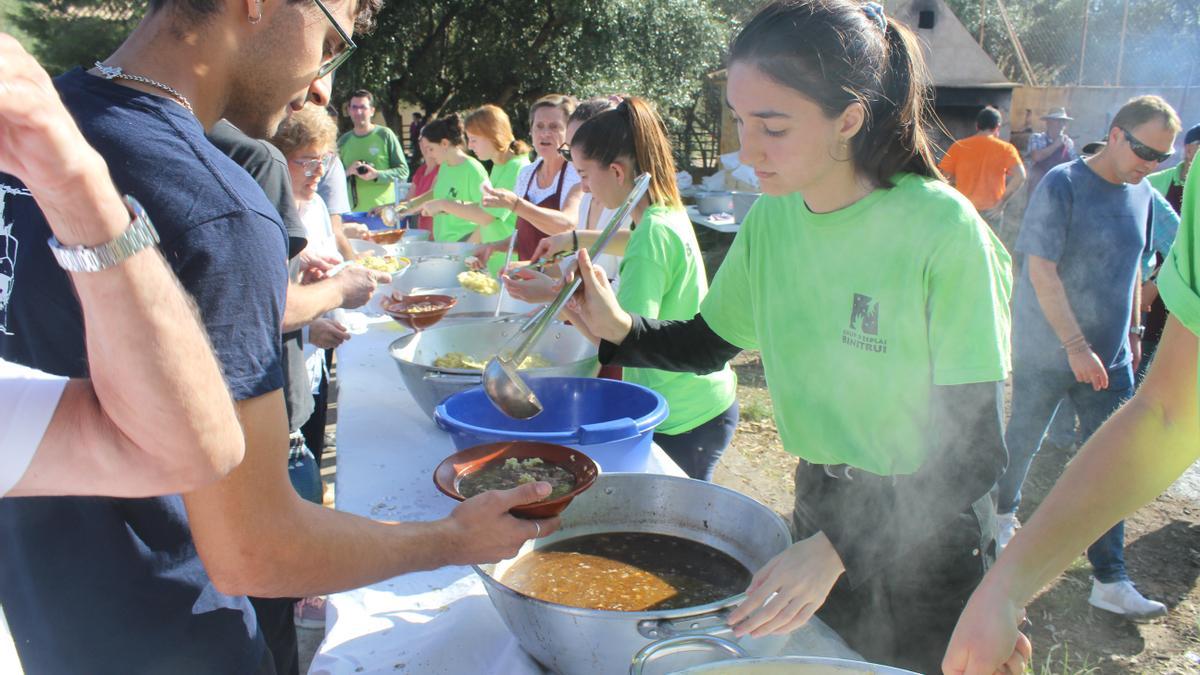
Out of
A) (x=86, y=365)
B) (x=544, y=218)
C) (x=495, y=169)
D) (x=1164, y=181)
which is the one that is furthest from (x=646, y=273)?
(x=1164, y=181)

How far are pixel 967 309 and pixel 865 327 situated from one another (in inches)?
7.3

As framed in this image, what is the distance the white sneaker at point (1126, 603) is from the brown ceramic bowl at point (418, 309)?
115 inches

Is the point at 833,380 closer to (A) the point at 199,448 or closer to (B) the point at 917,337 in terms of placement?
(B) the point at 917,337

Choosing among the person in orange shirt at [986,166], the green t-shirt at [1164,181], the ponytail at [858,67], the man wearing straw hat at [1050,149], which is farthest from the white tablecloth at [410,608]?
the man wearing straw hat at [1050,149]

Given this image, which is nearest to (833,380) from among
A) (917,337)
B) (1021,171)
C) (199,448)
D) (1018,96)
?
(917,337)

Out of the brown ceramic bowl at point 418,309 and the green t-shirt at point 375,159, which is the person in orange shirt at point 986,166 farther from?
the brown ceramic bowl at point 418,309

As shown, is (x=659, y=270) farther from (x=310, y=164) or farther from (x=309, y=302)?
(x=310, y=164)

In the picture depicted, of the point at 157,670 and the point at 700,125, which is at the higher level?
the point at 157,670

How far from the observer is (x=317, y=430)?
3.70 meters

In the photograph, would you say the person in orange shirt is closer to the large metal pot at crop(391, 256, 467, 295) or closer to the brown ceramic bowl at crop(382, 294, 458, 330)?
the large metal pot at crop(391, 256, 467, 295)

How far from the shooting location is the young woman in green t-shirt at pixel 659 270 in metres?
2.50

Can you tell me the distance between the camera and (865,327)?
1509 millimetres

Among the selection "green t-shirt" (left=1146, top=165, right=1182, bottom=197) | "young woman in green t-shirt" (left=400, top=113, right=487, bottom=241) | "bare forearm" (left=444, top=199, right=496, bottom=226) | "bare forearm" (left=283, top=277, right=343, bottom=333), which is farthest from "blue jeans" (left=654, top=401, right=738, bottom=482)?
"green t-shirt" (left=1146, top=165, right=1182, bottom=197)

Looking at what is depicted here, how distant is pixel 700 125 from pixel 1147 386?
18612mm
